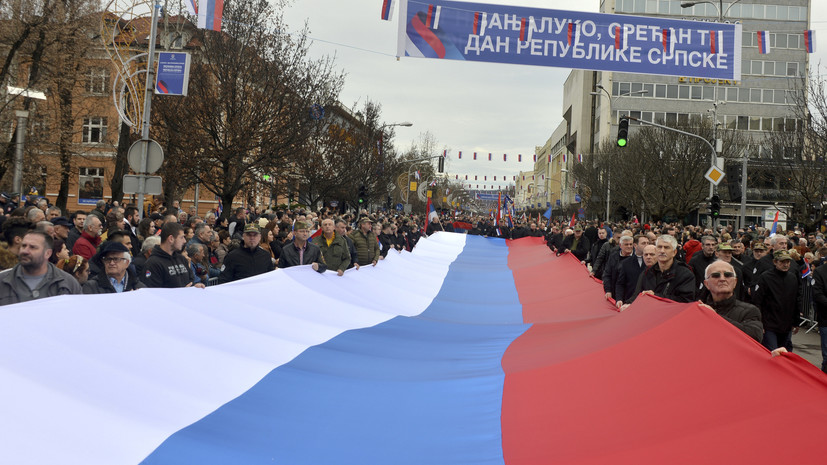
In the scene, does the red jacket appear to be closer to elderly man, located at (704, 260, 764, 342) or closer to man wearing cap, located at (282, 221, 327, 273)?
man wearing cap, located at (282, 221, 327, 273)

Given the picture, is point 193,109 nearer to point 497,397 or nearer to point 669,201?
point 497,397

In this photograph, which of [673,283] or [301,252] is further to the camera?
[301,252]

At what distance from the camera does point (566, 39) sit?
14430 mm

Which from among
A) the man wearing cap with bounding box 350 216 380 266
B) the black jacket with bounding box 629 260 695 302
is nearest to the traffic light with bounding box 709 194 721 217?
the man wearing cap with bounding box 350 216 380 266

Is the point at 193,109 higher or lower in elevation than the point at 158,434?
higher

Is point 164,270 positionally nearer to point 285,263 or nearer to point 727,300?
point 285,263

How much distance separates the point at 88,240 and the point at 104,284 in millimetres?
3583

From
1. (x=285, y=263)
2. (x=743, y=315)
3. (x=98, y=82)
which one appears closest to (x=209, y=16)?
(x=285, y=263)

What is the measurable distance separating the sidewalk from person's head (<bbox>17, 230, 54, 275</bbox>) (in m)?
11.1

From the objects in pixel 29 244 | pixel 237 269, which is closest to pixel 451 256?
pixel 237 269

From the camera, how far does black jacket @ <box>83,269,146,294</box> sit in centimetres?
667

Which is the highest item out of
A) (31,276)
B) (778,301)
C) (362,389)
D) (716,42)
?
(716,42)

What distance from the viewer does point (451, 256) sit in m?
25.0

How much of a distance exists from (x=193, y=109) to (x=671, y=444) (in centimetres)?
2392
